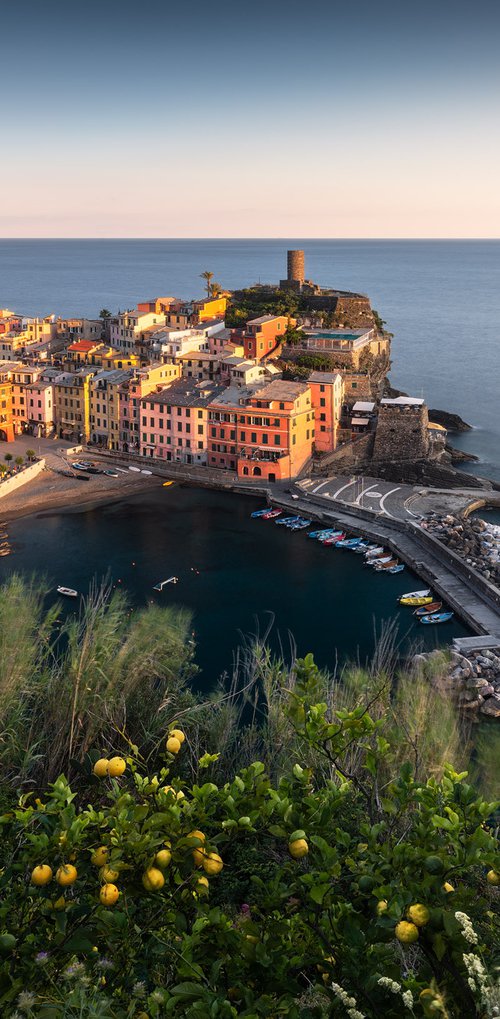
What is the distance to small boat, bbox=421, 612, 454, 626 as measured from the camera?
75.1 feet

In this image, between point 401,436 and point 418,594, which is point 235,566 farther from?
point 401,436

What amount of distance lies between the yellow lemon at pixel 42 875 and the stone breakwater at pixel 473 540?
22562 mm

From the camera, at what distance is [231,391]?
38.8 metres

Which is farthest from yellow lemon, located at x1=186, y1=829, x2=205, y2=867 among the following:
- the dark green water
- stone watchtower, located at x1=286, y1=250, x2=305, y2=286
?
stone watchtower, located at x1=286, y1=250, x2=305, y2=286

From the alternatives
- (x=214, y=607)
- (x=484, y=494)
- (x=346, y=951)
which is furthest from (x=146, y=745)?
(x=484, y=494)

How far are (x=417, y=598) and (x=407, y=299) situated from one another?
97.6 meters

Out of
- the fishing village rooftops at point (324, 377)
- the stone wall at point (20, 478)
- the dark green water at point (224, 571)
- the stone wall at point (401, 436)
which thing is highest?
the fishing village rooftops at point (324, 377)

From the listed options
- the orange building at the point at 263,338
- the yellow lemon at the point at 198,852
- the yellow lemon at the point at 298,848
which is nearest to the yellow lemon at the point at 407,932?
the yellow lemon at the point at 298,848

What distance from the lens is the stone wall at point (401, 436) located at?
37.9m

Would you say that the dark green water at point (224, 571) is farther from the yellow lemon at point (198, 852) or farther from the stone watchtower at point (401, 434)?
the yellow lemon at point (198, 852)

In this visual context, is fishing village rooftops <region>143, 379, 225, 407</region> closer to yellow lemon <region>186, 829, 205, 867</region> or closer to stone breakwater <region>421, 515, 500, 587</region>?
stone breakwater <region>421, 515, 500, 587</region>

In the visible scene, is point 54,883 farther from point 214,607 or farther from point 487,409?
point 487,409

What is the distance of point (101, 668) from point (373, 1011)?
7481mm

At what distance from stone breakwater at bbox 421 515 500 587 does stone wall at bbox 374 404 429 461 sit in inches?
296
